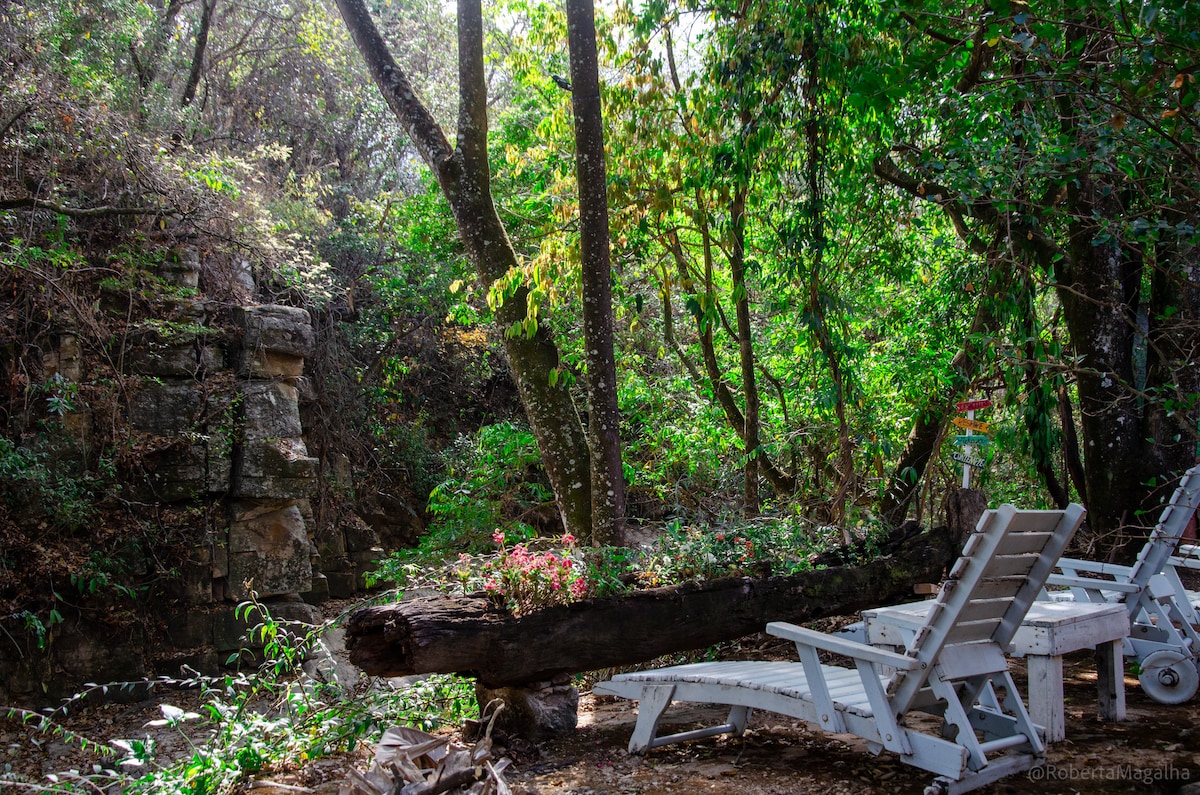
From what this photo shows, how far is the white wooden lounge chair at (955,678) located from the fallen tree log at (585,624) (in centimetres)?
88

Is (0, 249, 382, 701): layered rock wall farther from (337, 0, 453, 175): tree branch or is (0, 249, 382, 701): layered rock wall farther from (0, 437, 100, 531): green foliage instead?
(337, 0, 453, 175): tree branch

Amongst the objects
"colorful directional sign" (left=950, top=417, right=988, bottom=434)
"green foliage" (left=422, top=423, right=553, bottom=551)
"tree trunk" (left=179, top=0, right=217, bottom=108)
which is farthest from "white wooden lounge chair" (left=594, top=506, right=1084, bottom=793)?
"tree trunk" (left=179, top=0, right=217, bottom=108)

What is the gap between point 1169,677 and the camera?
11.8ft

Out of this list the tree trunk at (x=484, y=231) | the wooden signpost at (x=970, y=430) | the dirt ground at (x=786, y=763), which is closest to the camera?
the dirt ground at (x=786, y=763)

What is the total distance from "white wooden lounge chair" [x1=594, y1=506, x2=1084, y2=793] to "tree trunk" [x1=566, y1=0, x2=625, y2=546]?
7.13 ft

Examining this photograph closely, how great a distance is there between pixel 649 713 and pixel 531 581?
2.72ft

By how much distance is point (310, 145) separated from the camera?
44.4 ft

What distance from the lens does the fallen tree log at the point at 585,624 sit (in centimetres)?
353

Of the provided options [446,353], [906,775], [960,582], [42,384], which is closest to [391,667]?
[906,775]

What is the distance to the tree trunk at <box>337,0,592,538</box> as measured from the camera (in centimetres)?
573

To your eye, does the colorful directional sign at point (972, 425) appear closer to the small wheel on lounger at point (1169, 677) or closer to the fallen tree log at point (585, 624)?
the fallen tree log at point (585, 624)

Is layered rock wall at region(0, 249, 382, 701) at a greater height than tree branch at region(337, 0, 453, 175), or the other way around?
tree branch at region(337, 0, 453, 175)

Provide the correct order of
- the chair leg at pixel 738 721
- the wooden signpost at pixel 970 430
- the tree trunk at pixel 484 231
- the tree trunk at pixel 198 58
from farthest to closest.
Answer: the tree trunk at pixel 198 58 < the tree trunk at pixel 484 231 < the wooden signpost at pixel 970 430 < the chair leg at pixel 738 721

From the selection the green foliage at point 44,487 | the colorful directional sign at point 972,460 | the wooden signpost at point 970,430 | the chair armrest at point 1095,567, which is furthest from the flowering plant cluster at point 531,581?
the green foliage at point 44,487
